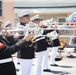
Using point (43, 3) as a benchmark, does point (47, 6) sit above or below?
below

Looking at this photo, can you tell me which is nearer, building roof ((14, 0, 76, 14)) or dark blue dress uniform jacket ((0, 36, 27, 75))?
dark blue dress uniform jacket ((0, 36, 27, 75))

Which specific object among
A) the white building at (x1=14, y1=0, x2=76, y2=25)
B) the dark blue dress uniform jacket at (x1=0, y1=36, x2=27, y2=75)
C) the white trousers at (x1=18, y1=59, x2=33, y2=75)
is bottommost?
the white trousers at (x1=18, y1=59, x2=33, y2=75)

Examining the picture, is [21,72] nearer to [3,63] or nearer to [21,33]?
[21,33]

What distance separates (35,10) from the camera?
1902 centimetres

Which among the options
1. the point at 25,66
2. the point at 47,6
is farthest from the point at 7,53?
the point at 47,6

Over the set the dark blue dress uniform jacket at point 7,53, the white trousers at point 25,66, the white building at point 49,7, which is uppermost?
the white building at point 49,7

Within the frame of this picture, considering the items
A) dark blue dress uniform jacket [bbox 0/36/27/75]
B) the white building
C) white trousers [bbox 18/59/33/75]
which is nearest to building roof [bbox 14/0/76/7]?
the white building

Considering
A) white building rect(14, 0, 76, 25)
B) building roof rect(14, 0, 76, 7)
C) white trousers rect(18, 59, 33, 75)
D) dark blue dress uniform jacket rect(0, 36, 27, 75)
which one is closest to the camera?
dark blue dress uniform jacket rect(0, 36, 27, 75)

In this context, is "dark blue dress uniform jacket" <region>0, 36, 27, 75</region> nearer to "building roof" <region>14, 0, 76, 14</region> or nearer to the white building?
the white building

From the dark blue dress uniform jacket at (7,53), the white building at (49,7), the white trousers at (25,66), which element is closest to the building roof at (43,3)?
the white building at (49,7)

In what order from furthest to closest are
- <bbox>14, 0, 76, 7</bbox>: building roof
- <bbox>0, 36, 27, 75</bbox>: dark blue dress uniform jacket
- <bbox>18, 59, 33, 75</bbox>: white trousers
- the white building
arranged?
<bbox>14, 0, 76, 7</bbox>: building roof, the white building, <bbox>18, 59, 33, 75</bbox>: white trousers, <bbox>0, 36, 27, 75</bbox>: dark blue dress uniform jacket

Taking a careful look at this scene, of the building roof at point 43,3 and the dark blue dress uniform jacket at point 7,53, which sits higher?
the building roof at point 43,3

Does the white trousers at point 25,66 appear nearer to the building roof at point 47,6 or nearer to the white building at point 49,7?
the white building at point 49,7

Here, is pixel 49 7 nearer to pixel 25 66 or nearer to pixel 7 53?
pixel 25 66
